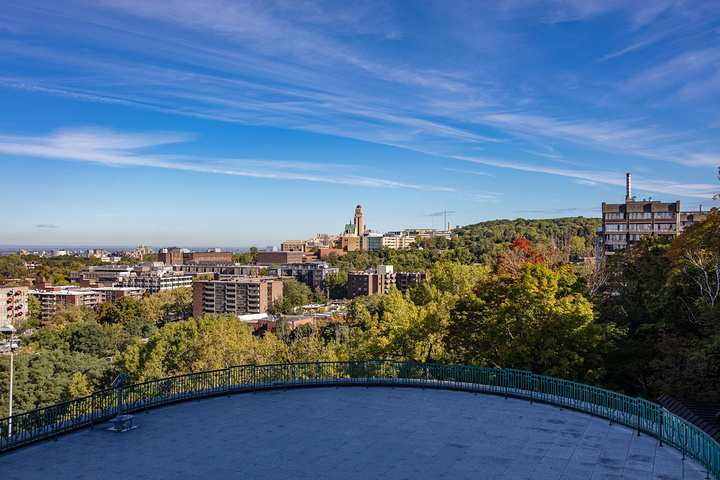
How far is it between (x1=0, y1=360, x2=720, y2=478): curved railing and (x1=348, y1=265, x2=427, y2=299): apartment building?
311 feet

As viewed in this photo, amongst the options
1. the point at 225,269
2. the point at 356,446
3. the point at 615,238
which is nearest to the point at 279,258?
the point at 225,269

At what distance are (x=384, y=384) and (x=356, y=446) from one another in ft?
20.8

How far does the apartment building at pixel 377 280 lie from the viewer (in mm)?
117188

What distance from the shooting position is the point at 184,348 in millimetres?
41250

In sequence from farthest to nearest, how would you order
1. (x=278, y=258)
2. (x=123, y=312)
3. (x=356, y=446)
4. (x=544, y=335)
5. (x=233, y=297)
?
(x=278, y=258) → (x=233, y=297) → (x=123, y=312) → (x=544, y=335) → (x=356, y=446)

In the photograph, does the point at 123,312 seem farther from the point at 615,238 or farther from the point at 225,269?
Answer: the point at 615,238

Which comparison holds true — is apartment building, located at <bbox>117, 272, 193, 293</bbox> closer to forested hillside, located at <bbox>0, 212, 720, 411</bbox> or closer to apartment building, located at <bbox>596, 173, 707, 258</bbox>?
forested hillside, located at <bbox>0, 212, 720, 411</bbox>

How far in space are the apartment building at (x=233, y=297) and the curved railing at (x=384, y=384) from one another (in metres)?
80.7

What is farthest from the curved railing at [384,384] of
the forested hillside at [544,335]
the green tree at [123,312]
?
the green tree at [123,312]

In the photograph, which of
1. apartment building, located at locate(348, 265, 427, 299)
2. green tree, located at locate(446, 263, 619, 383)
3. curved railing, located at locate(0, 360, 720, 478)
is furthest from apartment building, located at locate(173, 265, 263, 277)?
curved railing, located at locate(0, 360, 720, 478)

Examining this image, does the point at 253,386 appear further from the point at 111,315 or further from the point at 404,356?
the point at 111,315

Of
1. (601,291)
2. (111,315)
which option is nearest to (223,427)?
(601,291)

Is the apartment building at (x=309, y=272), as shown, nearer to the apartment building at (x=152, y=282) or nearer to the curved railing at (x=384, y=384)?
the apartment building at (x=152, y=282)

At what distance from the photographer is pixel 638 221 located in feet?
185
